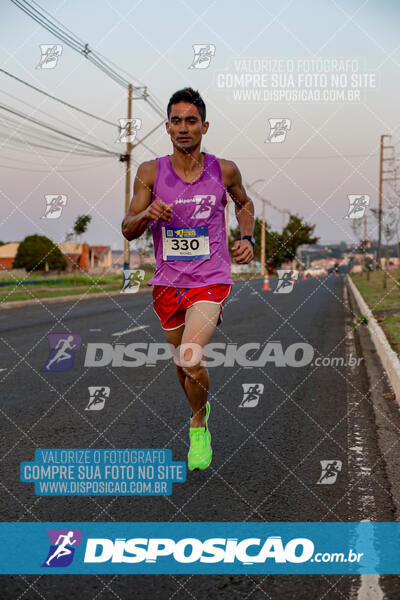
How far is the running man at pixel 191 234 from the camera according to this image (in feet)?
14.2

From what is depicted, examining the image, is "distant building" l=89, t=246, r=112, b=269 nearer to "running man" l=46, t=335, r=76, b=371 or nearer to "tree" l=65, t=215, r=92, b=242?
"tree" l=65, t=215, r=92, b=242

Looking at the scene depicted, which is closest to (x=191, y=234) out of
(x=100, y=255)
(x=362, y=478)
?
(x=362, y=478)

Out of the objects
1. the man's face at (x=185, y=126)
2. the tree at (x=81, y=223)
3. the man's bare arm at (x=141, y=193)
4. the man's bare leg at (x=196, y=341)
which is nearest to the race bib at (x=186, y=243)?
the man's bare arm at (x=141, y=193)

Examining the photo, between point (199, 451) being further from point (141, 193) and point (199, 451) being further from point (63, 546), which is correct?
point (141, 193)

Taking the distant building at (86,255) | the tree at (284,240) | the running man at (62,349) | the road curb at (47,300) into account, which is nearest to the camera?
the running man at (62,349)

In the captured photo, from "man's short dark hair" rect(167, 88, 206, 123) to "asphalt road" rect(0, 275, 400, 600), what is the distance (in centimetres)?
227

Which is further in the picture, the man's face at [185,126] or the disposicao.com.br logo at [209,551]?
the man's face at [185,126]

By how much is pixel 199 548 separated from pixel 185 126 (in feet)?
8.16

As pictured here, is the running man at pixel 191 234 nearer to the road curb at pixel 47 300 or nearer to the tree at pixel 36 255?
the road curb at pixel 47 300

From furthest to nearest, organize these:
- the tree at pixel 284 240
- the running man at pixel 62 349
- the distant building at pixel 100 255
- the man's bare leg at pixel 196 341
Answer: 1. the distant building at pixel 100 255
2. the tree at pixel 284 240
3. the running man at pixel 62 349
4. the man's bare leg at pixel 196 341

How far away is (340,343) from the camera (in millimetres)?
11484

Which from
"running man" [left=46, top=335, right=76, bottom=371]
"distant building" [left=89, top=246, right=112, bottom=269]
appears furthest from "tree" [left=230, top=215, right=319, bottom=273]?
"running man" [left=46, top=335, right=76, bottom=371]

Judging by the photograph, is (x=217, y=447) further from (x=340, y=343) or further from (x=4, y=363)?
(x=340, y=343)

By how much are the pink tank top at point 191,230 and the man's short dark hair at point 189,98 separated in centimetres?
30
